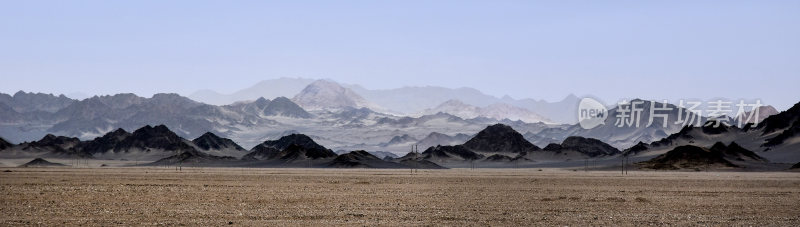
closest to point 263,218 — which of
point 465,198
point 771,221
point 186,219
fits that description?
point 186,219

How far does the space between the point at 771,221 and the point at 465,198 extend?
Result: 18147 mm

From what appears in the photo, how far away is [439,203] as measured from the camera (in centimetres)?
4862

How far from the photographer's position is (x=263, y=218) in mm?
38719

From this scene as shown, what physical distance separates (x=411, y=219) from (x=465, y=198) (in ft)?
48.6

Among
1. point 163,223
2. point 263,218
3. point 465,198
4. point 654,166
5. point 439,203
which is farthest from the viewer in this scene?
point 654,166

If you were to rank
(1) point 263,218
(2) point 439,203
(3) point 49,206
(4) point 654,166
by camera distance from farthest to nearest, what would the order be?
(4) point 654,166 < (2) point 439,203 < (3) point 49,206 < (1) point 263,218

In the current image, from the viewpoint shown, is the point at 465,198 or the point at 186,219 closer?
the point at 186,219

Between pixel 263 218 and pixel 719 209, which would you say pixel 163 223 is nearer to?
pixel 263 218

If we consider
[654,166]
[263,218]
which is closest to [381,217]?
[263,218]

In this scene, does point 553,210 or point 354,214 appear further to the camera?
point 553,210

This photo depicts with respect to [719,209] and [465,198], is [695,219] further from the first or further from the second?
[465,198]

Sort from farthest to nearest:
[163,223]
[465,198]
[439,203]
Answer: [465,198]
[439,203]
[163,223]

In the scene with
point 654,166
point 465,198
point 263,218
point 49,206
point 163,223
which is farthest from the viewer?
point 654,166

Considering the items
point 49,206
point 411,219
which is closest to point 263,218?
point 411,219
